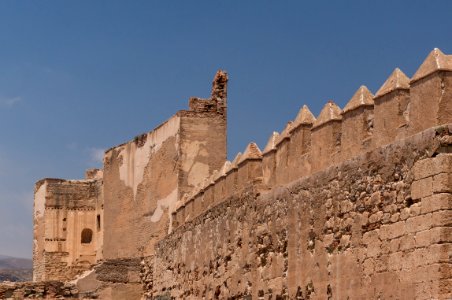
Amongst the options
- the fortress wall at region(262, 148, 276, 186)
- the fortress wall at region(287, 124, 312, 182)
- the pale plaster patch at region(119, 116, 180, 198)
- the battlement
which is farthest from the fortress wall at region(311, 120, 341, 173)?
the pale plaster patch at region(119, 116, 180, 198)

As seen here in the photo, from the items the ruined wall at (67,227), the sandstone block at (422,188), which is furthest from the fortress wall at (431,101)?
the ruined wall at (67,227)

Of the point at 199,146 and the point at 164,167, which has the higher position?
the point at 199,146

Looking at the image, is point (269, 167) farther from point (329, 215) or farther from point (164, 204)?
point (164, 204)

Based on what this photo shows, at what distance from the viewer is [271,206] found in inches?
469

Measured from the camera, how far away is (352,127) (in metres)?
9.82

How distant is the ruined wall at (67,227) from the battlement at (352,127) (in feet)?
52.6

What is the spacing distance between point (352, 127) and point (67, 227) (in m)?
20.7

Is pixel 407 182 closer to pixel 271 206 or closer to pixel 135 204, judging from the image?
pixel 271 206

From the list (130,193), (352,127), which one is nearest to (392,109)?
(352,127)

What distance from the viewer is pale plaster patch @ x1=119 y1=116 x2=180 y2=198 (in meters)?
22.1

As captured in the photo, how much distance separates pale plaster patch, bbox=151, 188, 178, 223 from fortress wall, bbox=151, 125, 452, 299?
6.67 meters

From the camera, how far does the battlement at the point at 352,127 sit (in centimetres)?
841

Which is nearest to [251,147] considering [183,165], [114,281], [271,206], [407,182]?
[271,206]

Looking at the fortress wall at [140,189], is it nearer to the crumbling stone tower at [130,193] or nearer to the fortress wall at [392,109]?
the crumbling stone tower at [130,193]
